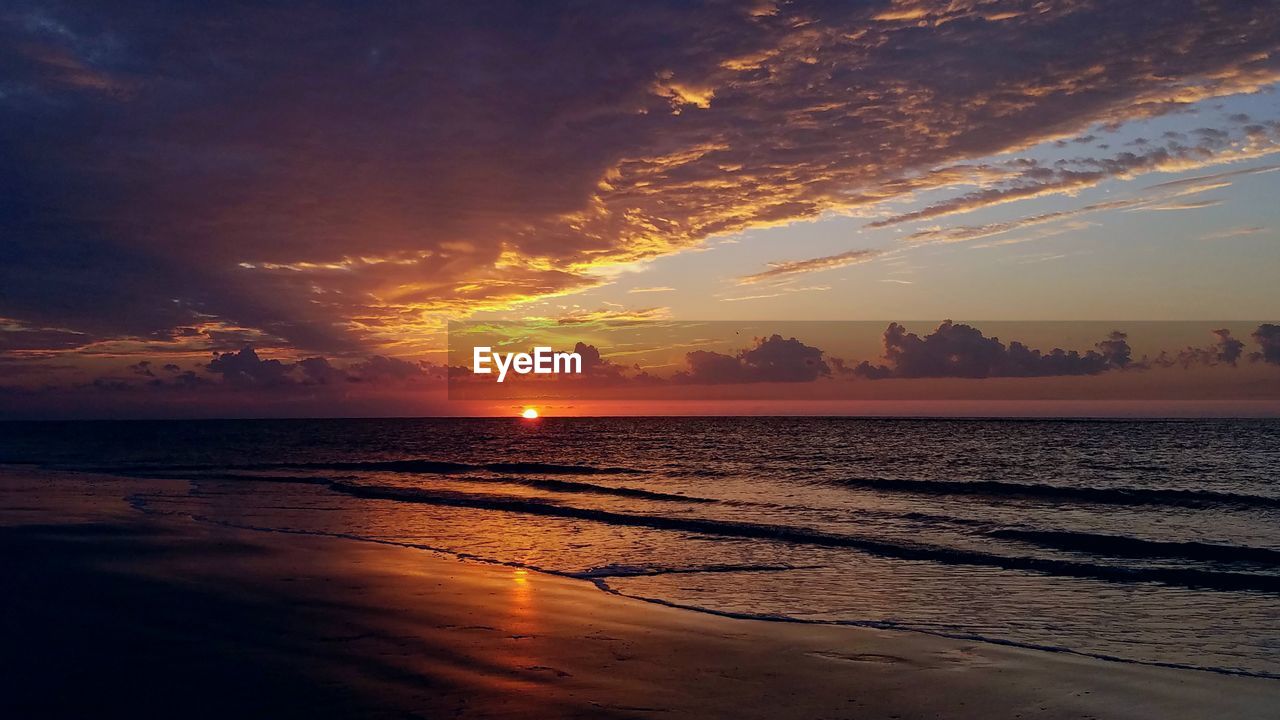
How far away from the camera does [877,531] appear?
25.9 metres

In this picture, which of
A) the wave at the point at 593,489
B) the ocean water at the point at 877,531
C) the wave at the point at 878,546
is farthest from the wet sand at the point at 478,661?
the wave at the point at 593,489

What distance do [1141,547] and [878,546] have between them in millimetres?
7135

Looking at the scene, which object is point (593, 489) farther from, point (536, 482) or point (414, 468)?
point (414, 468)

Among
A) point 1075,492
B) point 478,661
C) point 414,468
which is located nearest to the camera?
point 478,661

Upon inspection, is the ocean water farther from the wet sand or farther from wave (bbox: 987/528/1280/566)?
the wet sand

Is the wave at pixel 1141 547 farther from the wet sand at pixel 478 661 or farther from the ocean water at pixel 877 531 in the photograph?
the wet sand at pixel 478 661

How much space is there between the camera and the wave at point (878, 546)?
18125mm

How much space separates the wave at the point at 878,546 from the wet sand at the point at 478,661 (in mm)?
8160

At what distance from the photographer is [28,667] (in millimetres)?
10633

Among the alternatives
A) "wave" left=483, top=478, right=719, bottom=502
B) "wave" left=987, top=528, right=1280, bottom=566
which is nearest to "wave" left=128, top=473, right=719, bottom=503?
"wave" left=483, top=478, right=719, bottom=502

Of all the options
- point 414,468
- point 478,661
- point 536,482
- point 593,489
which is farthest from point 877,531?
point 414,468

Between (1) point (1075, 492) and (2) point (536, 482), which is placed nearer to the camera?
(1) point (1075, 492)

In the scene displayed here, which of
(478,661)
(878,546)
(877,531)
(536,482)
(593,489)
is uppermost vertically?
(478,661)

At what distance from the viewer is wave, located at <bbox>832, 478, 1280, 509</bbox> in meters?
34.0
